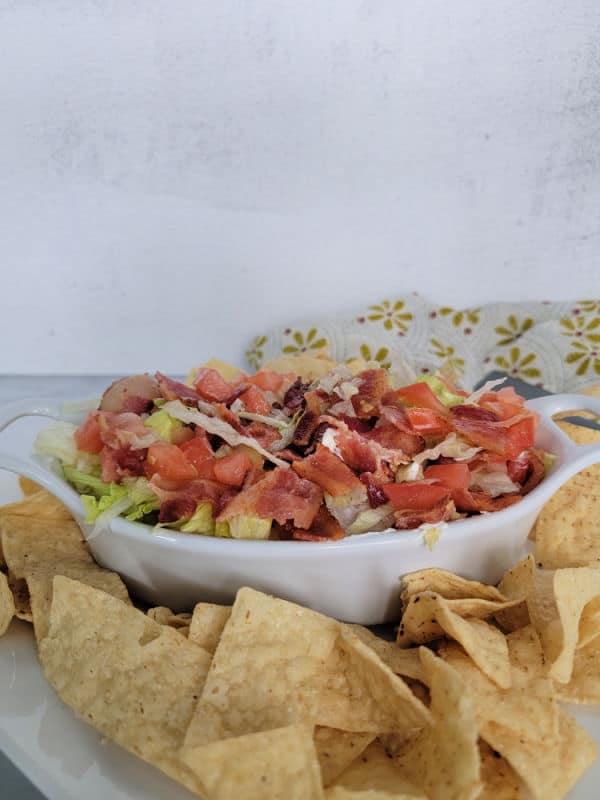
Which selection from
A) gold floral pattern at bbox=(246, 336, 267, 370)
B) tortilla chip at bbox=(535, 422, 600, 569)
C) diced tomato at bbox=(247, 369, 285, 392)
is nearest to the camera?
tortilla chip at bbox=(535, 422, 600, 569)

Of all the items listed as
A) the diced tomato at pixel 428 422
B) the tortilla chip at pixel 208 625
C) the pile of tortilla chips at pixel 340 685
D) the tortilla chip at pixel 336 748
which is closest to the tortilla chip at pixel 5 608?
the pile of tortilla chips at pixel 340 685

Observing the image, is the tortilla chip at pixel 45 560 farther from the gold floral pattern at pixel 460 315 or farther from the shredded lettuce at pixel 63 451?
the gold floral pattern at pixel 460 315

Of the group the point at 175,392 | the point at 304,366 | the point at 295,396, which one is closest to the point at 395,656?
the point at 295,396

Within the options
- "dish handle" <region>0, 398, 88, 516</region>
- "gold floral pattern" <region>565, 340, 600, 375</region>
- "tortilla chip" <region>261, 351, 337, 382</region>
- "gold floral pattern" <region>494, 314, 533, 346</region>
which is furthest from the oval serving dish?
"gold floral pattern" <region>494, 314, 533, 346</region>

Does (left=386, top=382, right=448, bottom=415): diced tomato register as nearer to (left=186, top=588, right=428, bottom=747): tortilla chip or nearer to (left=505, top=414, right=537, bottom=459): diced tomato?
(left=505, top=414, right=537, bottom=459): diced tomato

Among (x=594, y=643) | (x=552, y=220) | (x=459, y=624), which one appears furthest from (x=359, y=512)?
(x=552, y=220)

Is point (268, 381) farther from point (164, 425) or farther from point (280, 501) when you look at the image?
point (280, 501)

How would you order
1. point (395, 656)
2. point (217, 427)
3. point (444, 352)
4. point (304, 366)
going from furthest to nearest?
1. point (444, 352)
2. point (304, 366)
3. point (217, 427)
4. point (395, 656)
